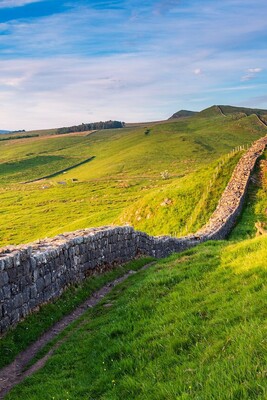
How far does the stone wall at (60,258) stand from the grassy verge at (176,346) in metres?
1.94

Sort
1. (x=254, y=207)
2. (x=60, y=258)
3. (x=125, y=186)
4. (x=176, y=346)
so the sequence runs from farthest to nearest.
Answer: (x=125, y=186) < (x=254, y=207) < (x=60, y=258) < (x=176, y=346)

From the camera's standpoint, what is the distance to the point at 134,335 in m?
10.8

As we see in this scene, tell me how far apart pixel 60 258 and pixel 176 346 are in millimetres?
8818

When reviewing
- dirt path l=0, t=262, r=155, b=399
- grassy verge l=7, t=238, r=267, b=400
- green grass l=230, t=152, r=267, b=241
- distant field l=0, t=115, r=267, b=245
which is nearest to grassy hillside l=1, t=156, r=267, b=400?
grassy verge l=7, t=238, r=267, b=400

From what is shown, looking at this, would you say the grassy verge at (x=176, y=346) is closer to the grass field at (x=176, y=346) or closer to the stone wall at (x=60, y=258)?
the grass field at (x=176, y=346)

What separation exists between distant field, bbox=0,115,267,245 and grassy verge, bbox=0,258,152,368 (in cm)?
2449

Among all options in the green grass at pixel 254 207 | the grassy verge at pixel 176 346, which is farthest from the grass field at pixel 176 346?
the green grass at pixel 254 207

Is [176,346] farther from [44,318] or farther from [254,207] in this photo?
[254,207]

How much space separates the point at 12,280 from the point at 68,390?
5.06 metres

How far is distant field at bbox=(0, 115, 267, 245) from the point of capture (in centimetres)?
4847

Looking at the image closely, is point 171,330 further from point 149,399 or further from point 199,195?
point 199,195

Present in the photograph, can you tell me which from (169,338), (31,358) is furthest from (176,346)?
(31,358)

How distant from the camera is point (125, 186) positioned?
104 meters

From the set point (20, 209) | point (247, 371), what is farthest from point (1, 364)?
point (20, 209)
